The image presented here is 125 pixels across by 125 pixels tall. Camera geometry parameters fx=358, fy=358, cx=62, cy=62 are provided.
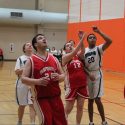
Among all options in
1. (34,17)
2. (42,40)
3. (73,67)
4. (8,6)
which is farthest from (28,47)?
(8,6)

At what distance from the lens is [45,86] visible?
441cm

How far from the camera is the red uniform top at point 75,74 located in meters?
6.18

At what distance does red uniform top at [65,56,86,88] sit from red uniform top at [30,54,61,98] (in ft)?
5.53

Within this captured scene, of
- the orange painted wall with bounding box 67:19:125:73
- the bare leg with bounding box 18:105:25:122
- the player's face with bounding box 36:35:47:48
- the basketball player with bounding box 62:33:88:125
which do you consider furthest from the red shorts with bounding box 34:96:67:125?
the orange painted wall with bounding box 67:19:125:73

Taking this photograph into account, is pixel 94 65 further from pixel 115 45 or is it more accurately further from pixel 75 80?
pixel 115 45

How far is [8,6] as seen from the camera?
29.8 metres

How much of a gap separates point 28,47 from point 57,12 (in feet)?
80.4

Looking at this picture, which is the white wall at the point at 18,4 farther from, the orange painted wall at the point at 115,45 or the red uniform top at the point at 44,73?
the red uniform top at the point at 44,73

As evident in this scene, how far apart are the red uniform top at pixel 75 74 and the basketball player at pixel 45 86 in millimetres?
1643

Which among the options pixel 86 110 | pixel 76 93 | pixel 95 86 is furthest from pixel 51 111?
pixel 86 110

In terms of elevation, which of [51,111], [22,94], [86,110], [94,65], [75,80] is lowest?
[86,110]

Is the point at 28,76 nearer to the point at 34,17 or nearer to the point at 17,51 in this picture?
the point at 34,17

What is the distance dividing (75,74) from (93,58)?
1.62ft

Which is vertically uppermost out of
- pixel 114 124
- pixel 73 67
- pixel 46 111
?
pixel 73 67
